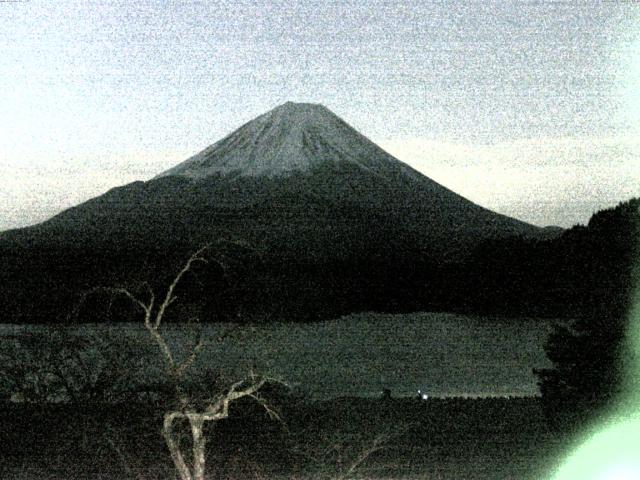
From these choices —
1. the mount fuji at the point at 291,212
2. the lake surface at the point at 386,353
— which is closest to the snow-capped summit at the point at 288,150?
the mount fuji at the point at 291,212

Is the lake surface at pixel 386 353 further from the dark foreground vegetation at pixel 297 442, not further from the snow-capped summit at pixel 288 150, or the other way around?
the snow-capped summit at pixel 288 150

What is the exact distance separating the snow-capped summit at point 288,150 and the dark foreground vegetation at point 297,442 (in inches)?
2655

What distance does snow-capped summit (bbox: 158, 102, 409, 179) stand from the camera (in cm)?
8088

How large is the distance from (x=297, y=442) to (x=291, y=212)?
61.0 meters

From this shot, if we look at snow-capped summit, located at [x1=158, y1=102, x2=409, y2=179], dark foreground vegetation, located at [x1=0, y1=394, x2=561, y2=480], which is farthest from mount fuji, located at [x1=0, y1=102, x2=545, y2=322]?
dark foreground vegetation, located at [x1=0, y1=394, x2=561, y2=480]

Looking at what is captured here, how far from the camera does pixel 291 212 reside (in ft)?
232

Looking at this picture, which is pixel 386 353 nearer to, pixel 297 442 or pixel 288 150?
pixel 297 442

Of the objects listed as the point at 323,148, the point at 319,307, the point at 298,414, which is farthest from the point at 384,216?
the point at 298,414

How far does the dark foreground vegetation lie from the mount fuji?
21656mm

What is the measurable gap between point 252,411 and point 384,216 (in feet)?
195

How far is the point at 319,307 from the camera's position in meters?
25.6

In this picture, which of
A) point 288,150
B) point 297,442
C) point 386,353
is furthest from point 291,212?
point 297,442

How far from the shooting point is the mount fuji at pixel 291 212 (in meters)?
50.9

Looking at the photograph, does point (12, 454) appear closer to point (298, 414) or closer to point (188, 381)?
point (188, 381)
